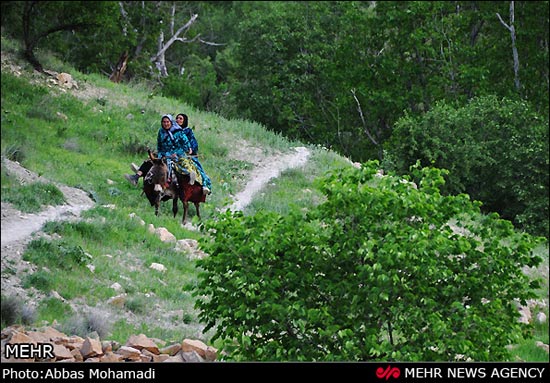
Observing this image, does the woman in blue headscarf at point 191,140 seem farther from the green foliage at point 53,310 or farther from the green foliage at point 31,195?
the green foliage at point 53,310

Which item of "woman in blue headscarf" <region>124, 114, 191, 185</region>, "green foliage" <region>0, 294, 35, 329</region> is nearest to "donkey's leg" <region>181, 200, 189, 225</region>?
"woman in blue headscarf" <region>124, 114, 191, 185</region>

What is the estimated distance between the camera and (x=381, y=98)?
39.9 metres

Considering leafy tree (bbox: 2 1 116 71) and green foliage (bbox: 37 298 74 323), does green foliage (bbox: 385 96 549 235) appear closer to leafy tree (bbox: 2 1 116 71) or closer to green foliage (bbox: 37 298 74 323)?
leafy tree (bbox: 2 1 116 71)

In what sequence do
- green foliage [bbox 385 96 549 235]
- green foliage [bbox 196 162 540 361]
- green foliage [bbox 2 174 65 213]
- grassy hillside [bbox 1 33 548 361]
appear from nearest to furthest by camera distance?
green foliage [bbox 196 162 540 361], green foliage [bbox 2 174 65 213], grassy hillside [bbox 1 33 548 361], green foliage [bbox 385 96 549 235]

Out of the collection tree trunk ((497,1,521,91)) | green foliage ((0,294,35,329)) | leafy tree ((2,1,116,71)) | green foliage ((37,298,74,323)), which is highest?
tree trunk ((497,1,521,91))

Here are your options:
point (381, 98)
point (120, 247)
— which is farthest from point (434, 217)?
point (381, 98)
